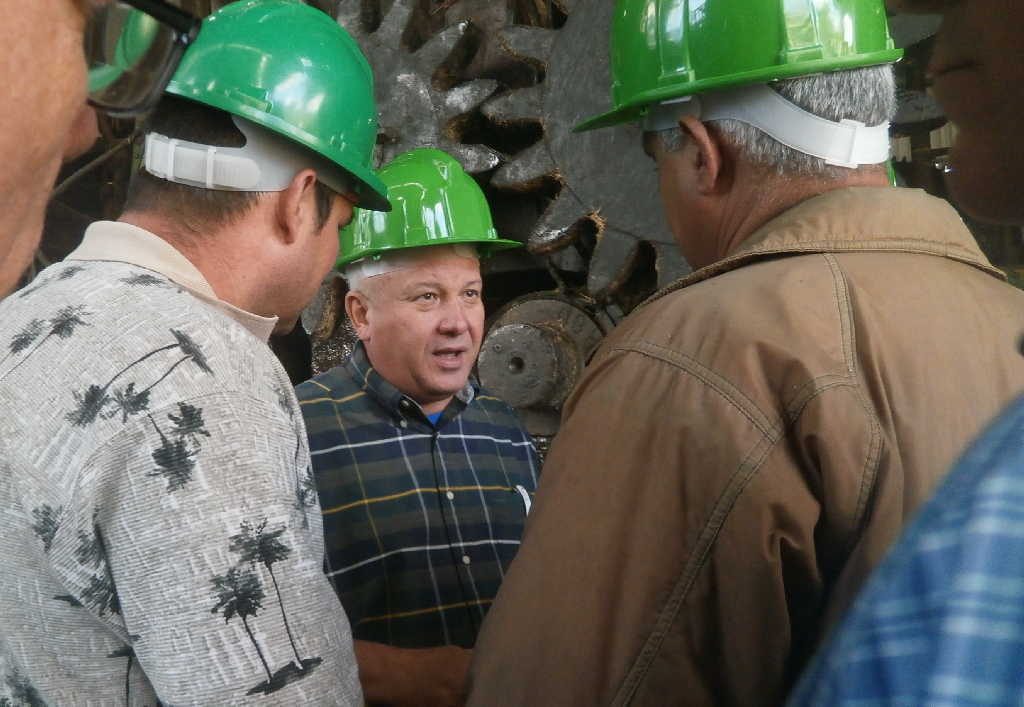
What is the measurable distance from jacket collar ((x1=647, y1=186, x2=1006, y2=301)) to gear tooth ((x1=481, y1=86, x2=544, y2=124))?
1.92m

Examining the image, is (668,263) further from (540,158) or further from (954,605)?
(954,605)

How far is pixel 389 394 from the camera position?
287 cm

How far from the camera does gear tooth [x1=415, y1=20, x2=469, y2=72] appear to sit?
351 cm

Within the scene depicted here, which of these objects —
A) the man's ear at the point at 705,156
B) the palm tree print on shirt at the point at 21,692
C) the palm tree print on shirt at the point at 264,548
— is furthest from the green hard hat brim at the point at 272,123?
the palm tree print on shirt at the point at 21,692

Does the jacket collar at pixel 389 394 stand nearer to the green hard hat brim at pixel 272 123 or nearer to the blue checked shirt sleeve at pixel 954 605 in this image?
the green hard hat brim at pixel 272 123

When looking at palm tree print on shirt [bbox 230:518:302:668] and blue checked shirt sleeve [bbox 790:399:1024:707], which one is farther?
palm tree print on shirt [bbox 230:518:302:668]

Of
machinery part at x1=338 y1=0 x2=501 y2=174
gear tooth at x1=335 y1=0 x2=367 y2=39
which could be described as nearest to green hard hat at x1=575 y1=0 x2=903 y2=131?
machinery part at x1=338 y1=0 x2=501 y2=174

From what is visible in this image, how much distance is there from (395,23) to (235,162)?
2.07 meters

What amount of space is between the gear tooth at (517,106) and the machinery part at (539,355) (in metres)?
0.63

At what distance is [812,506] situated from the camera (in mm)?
1241

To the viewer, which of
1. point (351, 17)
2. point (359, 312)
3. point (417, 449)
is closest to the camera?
point (417, 449)

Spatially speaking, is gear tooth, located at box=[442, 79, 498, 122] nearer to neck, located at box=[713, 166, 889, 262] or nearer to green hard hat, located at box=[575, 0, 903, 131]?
green hard hat, located at box=[575, 0, 903, 131]

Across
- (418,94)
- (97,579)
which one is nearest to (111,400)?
(97,579)

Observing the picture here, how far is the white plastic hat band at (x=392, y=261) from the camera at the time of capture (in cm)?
309
